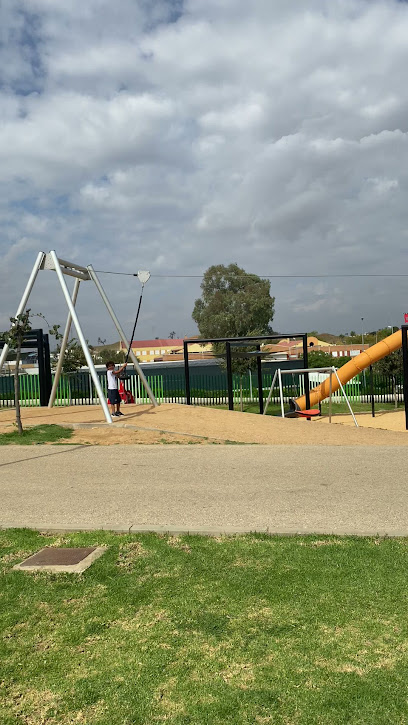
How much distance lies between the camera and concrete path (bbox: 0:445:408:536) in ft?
18.1

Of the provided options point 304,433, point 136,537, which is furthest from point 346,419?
point 136,537

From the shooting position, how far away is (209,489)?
7094 millimetres

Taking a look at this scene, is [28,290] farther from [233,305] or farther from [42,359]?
[233,305]

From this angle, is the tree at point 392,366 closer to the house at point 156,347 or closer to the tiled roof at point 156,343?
the house at point 156,347

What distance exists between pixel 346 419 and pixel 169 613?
1958cm

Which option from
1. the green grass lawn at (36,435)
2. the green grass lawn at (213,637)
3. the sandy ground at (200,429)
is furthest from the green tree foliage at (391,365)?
the green grass lawn at (213,637)

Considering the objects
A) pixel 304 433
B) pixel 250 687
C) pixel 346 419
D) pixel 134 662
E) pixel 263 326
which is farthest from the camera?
pixel 263 326

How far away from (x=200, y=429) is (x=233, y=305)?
55.5 m

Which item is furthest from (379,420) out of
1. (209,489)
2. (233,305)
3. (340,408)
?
(233,305)

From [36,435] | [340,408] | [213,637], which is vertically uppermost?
[36,435]

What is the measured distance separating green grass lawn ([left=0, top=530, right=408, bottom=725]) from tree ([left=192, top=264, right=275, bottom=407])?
61.1 meters

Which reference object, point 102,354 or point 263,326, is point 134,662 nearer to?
point 102,354

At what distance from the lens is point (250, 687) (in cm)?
271

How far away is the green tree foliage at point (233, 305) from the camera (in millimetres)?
67375
